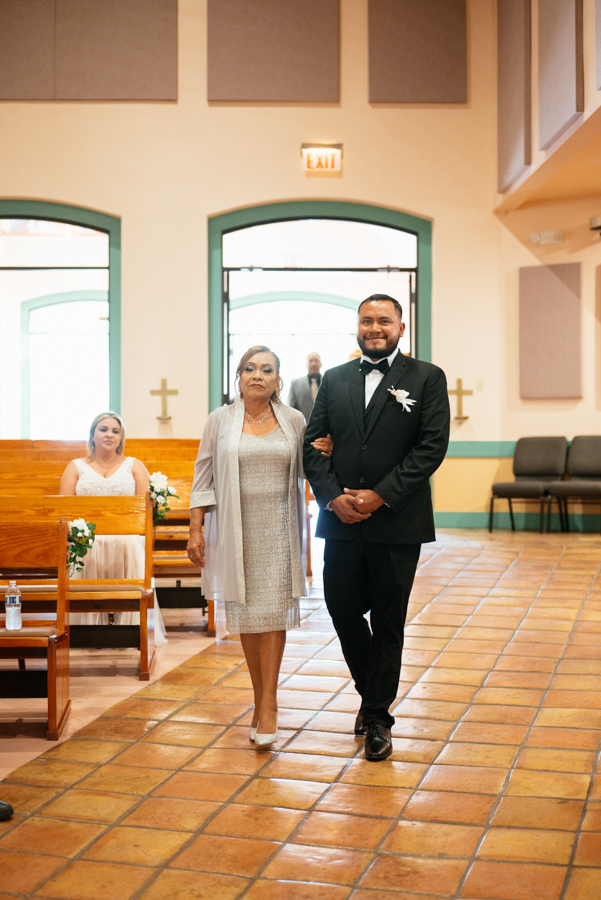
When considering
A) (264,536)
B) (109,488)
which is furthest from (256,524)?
(109,488)

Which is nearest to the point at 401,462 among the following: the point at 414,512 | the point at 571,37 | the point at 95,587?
the point at 414,512

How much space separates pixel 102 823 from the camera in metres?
2.46

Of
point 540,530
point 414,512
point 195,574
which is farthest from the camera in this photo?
point 540,530

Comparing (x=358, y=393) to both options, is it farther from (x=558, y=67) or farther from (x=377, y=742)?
(x=558, y=67)

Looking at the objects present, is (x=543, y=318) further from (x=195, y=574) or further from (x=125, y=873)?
(x=125, y=873)

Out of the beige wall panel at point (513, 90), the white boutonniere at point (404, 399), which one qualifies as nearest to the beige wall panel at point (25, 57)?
the beige wall panel at point (513, 90)

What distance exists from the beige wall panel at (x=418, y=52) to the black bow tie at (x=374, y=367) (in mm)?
6970

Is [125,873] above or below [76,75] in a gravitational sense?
below

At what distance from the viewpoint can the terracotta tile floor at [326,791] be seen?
2.15 metres

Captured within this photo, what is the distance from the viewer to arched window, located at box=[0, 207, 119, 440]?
14406mm

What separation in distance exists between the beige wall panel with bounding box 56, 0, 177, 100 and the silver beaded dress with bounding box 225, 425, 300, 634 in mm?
7236

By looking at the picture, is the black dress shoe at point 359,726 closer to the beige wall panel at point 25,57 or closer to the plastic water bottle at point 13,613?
the plastic water bottle at point 13,613

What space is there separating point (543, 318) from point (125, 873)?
8.07 metres

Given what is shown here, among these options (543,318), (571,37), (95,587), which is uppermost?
(571,37)
